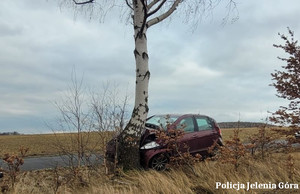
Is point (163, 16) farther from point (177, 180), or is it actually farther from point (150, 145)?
point (177, 180)

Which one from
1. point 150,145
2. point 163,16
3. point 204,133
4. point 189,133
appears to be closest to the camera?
point 150,145

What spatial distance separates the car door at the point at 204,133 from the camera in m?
9.82

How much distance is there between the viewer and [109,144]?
8.16 metres

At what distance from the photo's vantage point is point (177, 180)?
20.8ft

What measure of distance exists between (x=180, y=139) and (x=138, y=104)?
1.51 m

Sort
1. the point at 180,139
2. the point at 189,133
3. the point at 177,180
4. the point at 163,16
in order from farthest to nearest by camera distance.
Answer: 1. the point at 189,133
2. the point at 163,16
3. the point at 180,139
4. the point at 177,180

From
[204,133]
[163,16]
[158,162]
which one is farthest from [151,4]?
[158,162]

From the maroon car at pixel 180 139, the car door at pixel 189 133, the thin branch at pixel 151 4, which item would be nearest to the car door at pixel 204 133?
the maroon car at pixel 180 139

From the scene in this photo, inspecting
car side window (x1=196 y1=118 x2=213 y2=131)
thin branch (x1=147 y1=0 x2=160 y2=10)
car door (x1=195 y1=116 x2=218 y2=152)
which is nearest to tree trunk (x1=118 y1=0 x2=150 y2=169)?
thin branch (x1=147 y1=0 x2=160 y2=10)

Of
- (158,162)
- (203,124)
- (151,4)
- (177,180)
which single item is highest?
(151,4)

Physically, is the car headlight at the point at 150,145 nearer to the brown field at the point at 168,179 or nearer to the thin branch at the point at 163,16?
the brown field at the point at 168,179

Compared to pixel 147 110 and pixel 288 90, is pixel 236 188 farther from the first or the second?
pixel 288 90

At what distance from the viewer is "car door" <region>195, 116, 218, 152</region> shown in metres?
9.82

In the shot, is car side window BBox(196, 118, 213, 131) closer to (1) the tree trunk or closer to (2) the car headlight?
(2) the car headlight
